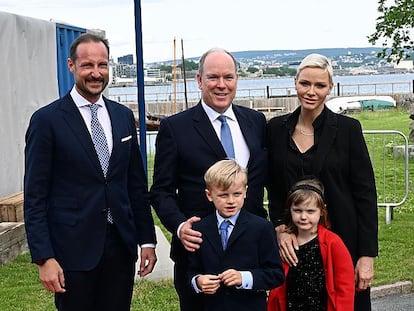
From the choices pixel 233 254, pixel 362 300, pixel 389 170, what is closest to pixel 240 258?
pixel 233 254

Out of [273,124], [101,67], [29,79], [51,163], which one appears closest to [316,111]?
[273,124]

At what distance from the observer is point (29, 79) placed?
10094 millimetres

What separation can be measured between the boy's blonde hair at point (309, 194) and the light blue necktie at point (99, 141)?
999 millimetres

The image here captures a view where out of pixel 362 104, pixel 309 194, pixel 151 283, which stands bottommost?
pixel 362 104

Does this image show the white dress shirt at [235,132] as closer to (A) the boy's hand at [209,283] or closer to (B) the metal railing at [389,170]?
(A) the boy's hand at [209,283]

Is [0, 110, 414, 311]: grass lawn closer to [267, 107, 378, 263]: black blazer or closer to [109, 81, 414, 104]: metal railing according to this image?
[267, 107, 378, 263]: black blazer

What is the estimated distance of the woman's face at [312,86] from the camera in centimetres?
396

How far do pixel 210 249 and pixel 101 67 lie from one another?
1.11 meters

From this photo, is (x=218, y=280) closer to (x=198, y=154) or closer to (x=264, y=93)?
(x=198, y=154)

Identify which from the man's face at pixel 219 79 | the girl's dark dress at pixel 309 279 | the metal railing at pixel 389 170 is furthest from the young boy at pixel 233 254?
the metal railing at pixel 389 170

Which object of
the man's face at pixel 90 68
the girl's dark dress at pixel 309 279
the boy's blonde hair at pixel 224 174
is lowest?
the girl's dark dress at pixel 309 279

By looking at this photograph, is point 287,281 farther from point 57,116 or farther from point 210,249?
point 57,116

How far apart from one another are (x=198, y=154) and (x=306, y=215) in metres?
0.67

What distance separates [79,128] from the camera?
3.95m
